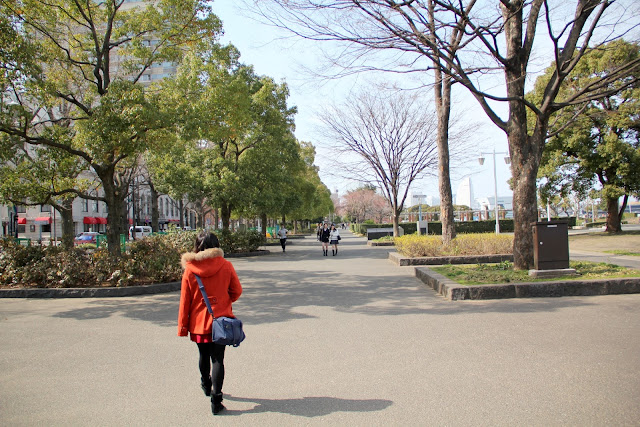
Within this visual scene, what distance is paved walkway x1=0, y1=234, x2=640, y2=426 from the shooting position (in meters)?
3.61

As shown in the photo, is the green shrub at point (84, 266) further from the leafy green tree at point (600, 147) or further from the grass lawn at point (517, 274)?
the leafy green tree at point (600, 147)

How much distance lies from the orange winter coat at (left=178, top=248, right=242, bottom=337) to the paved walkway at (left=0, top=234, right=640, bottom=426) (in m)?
0.74

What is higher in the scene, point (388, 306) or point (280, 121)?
point (280, 121)

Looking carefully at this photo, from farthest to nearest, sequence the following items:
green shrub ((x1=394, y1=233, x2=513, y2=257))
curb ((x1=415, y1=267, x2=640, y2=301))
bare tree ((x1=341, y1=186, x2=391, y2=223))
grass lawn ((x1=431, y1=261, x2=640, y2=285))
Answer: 1. bare tree ((x1=341, y1=186, x2=391, y2=223))
2. green shrub ((x1=394, y1=233, x2=513, y2=257))
3. grass lawn ((x1=431, y1=261, x2=640, y2=285))
4. curb ((x1=415, y1=267, x2=640, y2=301))

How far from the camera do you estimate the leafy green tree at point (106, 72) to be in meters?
10.2

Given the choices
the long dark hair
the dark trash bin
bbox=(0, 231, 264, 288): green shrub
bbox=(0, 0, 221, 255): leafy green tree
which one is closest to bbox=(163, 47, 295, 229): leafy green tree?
bbox=(0, 0, 221, 255): leafy green tree

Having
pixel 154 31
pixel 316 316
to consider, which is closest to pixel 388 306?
pixel 316 316

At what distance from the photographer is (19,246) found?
11.3m

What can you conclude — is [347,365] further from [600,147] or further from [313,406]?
[600,147]

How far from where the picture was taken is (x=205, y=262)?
12.4 ft

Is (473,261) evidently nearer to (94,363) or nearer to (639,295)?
(639,295)

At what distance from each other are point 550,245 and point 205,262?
26.3ft

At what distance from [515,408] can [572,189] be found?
90.5ft

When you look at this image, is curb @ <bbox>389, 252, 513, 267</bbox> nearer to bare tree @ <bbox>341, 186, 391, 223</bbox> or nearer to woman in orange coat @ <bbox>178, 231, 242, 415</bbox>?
woman in orange coat @ <bbox>178, 231, 242, 415</bbox>
